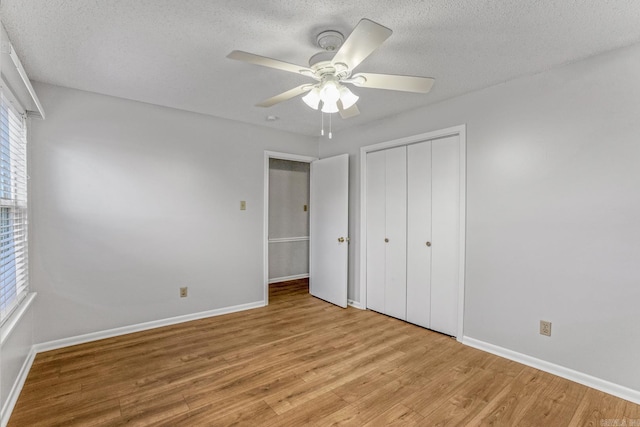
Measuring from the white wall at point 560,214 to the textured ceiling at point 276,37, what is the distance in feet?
0.84

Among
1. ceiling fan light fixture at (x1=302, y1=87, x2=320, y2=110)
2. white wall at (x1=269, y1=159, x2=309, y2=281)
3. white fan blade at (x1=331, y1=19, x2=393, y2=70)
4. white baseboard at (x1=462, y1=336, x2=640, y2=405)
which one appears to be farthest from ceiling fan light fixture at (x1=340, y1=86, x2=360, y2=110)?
white wall at (x1=269, y1=159, x2=309, y2=281)

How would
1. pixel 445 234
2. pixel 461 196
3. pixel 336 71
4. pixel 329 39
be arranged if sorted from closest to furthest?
pixel 336 71 < pixel 329 39 < pixel 461 196 < pixel 445 234

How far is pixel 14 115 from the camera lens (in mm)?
2334

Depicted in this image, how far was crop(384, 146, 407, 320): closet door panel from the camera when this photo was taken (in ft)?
11.4

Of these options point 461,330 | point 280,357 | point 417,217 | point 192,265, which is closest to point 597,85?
point 417,217

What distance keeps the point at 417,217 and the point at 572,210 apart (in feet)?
4.39

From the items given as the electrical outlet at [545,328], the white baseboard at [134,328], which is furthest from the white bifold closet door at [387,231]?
the white baseboard at [134,328]

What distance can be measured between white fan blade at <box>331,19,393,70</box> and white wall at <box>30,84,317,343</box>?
2393mm

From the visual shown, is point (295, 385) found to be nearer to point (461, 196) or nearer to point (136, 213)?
point (461, 196)

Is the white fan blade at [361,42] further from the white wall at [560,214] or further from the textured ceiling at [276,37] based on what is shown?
the white wall at [560,214]

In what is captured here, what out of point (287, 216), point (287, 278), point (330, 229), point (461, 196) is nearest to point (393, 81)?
point (461, 196)

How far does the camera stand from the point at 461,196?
292cm

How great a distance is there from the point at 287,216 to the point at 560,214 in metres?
4.16

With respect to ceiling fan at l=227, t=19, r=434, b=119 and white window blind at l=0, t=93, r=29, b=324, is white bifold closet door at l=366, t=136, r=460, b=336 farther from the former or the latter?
white window blind at l=0, t=93, r=29, b=324
